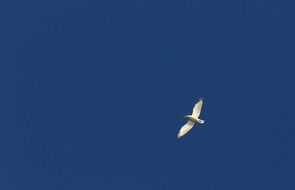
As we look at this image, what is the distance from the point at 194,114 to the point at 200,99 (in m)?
2.24

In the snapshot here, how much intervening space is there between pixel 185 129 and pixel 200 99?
4.65 m

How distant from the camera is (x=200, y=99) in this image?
69.4m

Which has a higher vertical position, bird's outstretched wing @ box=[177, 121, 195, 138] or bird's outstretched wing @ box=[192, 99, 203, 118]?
bird's outstretched wing @ box=[192, 99, 203, 118]

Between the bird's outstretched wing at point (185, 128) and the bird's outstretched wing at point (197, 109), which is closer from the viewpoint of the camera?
the bird's outstretched wing at point (185, 128)

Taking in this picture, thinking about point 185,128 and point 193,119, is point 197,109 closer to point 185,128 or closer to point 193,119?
point 193,119

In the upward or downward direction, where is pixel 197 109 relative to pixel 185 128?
upward

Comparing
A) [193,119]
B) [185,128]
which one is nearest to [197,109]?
[193,119]

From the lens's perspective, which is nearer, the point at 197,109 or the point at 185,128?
the point at 185,128

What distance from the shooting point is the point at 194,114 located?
228 ft

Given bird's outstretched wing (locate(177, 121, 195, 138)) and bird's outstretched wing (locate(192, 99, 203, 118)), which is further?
bird's outstretched wing (locate(192, 99, 203, 118))

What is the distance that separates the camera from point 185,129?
69.5 meters

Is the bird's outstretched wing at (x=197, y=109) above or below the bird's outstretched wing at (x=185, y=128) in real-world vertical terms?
above

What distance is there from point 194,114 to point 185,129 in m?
2.43
